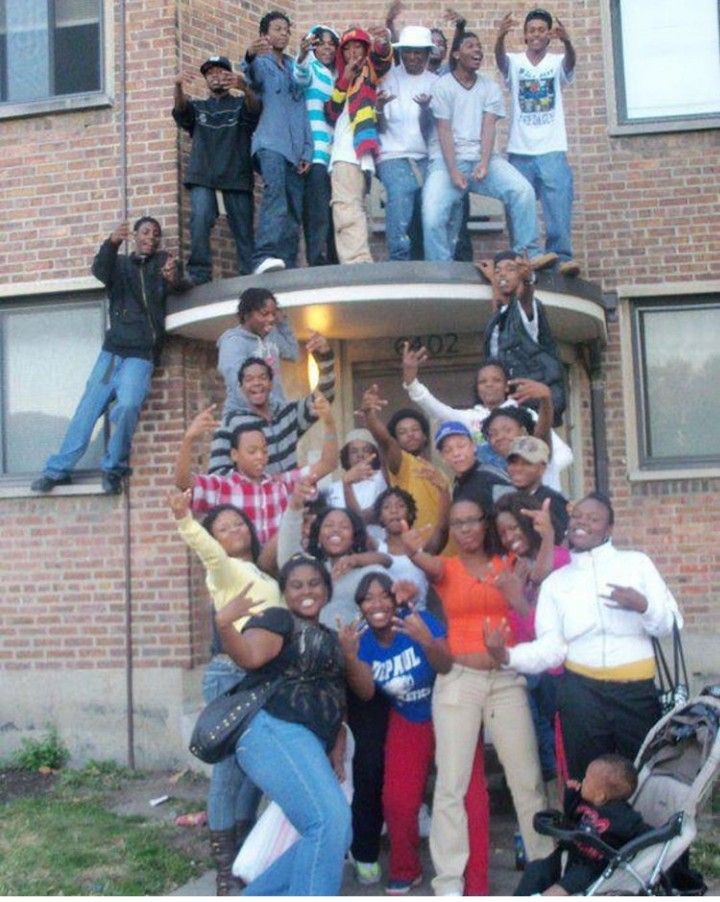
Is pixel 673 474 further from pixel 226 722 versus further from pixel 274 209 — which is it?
pixel 226 722

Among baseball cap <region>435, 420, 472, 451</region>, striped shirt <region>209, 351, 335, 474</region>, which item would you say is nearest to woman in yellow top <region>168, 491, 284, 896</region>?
striped shirt <region>209, 351, 335, 474</region>

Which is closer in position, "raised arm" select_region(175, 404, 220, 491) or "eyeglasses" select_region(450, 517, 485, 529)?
"eyeglasses" select_region(450, 517, 485, 529)

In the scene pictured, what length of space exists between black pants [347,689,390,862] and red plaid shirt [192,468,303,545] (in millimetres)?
1043

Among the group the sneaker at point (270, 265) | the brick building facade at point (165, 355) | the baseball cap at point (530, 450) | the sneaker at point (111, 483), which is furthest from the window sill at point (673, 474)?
the sneaker at point (111, 483)

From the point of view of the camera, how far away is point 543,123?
9.14 m

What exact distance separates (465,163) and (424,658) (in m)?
4.15

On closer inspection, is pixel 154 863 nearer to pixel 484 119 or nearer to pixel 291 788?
pixel 291 788

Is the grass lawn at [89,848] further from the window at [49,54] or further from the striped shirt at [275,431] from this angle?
the window at [49,54]

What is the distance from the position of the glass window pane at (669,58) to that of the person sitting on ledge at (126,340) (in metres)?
4.01

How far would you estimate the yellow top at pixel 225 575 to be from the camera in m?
5.63

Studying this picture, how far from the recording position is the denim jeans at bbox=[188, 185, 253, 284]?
Answer: 895cm

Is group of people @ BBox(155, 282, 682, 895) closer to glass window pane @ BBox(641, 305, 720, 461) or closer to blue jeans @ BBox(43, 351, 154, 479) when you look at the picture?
blue jeans @ BBox(43, 351, 154, 479)

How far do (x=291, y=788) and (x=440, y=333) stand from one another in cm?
526

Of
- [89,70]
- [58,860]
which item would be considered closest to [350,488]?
[58,860]
